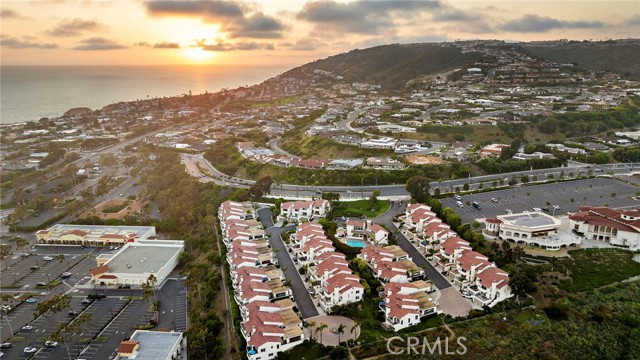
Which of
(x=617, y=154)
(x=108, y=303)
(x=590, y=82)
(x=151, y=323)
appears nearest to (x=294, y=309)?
(x=151, y=323)

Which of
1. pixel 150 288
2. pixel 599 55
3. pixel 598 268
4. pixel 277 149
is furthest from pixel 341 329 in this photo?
pixel 599 55

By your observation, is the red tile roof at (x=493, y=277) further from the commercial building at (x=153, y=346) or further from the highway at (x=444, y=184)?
the commercial building at (x=153, y=346)

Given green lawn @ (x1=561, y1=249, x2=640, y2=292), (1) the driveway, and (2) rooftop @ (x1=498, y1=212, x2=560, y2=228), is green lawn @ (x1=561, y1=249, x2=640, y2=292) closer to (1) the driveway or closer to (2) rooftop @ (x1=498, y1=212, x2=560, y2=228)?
(2) rooftop @ (x1=498, y1=212, x2=560, y2=228)

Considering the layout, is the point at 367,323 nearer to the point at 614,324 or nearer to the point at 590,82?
the point at 614,324

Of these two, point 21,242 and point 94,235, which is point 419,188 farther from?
point 21,242

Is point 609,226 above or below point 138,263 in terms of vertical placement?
above
